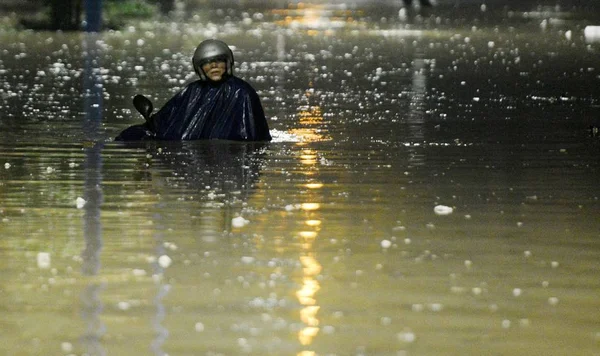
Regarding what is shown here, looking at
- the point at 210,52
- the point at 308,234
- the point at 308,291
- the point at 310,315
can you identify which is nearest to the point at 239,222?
the point at 308,234

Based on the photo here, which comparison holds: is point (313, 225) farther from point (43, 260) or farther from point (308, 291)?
point (308, 291)

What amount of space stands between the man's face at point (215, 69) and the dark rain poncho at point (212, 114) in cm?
8

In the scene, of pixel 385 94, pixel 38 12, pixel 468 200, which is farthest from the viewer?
pixel 38 12

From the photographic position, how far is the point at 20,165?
12.6m

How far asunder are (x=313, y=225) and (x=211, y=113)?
15.5ft

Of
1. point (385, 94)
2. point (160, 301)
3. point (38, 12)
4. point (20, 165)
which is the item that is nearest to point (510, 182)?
point (20, 165)

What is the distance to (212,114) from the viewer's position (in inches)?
559

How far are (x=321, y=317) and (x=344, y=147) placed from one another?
7098 mm

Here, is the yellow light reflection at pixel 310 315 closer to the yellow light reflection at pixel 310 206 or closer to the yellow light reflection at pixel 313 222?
the yellow light reflection at pixel 313 222

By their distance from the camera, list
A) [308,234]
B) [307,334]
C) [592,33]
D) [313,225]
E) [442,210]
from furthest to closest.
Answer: [592,33]
[442,210]
[313,225]
[308,234]
[307,334]

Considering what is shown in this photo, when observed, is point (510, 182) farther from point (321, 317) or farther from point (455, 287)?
point (321, 317)

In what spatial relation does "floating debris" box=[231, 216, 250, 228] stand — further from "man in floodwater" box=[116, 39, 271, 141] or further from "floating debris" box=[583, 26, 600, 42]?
"floating debris" box=[583, 26, 600, 42]

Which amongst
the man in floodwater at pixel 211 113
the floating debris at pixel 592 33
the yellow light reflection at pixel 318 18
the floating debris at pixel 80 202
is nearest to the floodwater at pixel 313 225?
the floating debris at pixel 80 202

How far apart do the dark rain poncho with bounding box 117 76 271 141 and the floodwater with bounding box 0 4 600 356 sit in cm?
33
